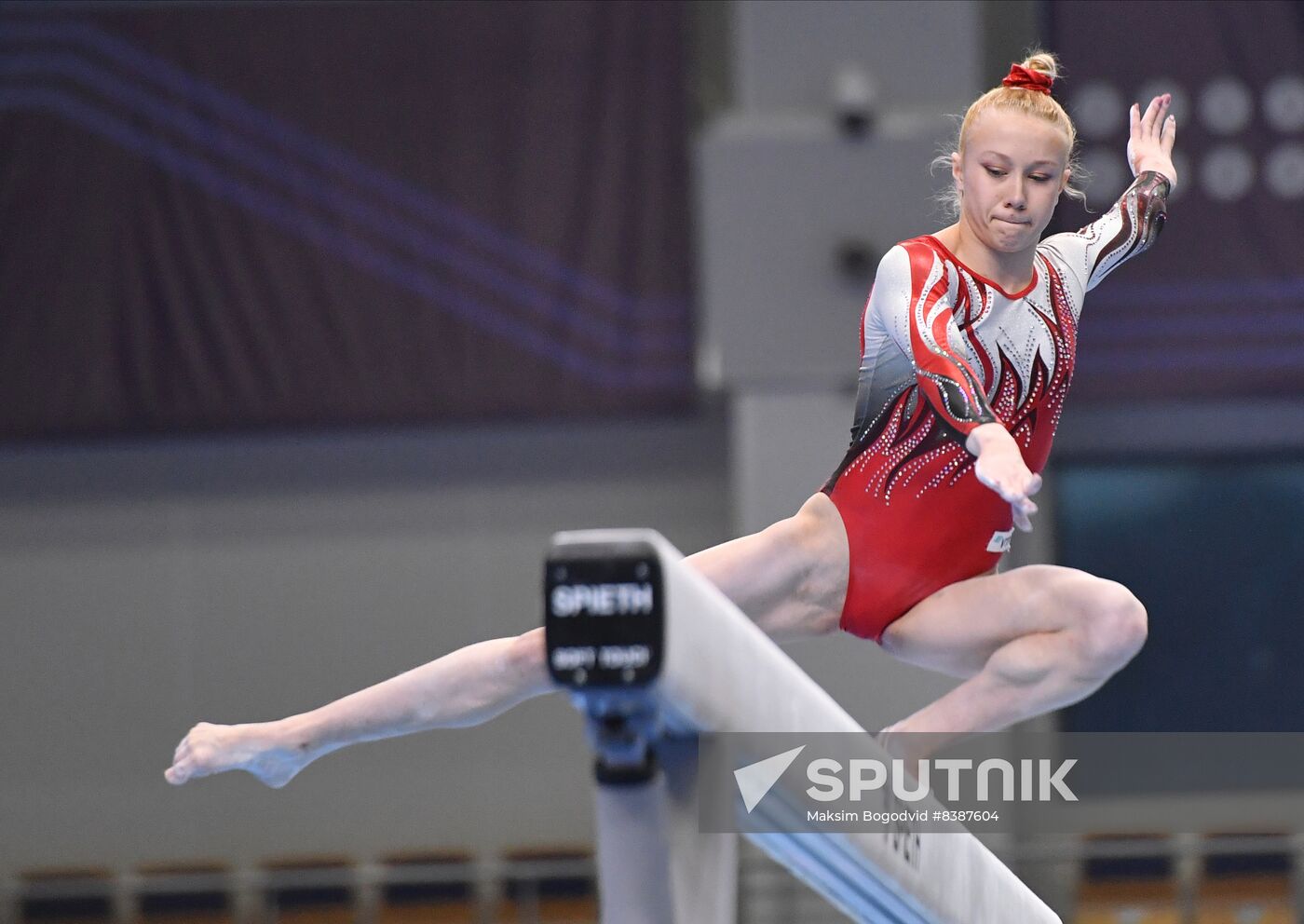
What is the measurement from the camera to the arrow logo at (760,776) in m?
2.19

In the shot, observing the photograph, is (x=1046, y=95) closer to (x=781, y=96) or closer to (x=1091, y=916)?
(x=781, y=96)

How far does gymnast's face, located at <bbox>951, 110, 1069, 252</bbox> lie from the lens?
2.65 metres

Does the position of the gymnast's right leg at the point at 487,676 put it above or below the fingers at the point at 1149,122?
below

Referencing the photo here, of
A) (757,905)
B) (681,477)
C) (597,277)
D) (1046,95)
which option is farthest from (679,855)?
(681,477)

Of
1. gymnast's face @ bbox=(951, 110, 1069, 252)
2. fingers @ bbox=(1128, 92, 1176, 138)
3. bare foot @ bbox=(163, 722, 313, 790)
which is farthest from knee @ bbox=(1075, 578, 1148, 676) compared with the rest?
bare foot @ bbox=(163, 722, 313, 790)

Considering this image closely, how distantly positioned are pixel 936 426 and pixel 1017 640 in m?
0.44

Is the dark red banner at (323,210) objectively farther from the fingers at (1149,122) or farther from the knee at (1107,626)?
the knee at (1107,626)

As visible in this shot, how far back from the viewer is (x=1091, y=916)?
7.34 m

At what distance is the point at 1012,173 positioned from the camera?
2.66 metres

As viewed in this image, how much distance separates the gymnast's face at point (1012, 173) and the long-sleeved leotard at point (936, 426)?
0.34 feet

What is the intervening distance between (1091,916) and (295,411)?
4996 millimetres

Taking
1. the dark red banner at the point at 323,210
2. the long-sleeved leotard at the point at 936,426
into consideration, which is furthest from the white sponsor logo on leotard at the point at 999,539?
the dark red banner at the point at 323,210

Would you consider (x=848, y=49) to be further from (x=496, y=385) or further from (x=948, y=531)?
(x=948, y=531)

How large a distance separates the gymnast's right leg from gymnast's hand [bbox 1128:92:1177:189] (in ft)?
3.38
